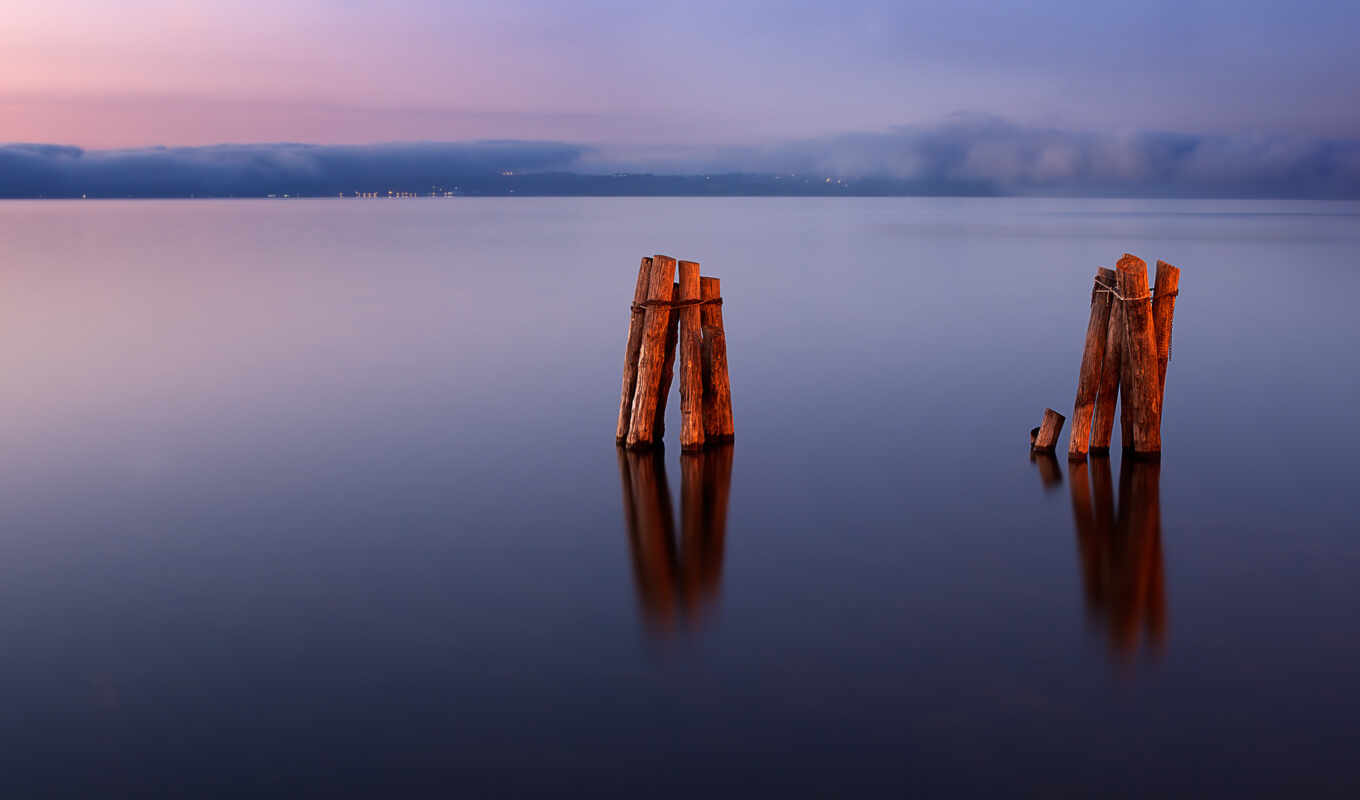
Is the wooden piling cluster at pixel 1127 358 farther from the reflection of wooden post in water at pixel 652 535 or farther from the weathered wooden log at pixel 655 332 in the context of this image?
the reflection of wooden post in water at pixel 652 535

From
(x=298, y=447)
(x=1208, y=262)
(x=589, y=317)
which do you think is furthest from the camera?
(x=1208, y=262)

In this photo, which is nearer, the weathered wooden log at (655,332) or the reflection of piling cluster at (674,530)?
the reflection of piling cluster at (674,530)

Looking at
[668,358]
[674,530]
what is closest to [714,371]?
[668,358]

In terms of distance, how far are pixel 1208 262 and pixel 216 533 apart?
41063 mm

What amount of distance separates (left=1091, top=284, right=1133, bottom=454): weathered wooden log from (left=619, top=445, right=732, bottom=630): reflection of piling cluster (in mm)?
3439

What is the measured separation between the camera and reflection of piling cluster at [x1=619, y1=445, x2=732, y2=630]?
24.3ft

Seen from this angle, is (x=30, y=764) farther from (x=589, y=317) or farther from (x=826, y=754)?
(x=589, y=317)

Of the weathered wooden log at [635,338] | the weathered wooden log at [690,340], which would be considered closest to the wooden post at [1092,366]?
the weathered wooden log at [690,340]

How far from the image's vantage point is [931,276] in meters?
35.4

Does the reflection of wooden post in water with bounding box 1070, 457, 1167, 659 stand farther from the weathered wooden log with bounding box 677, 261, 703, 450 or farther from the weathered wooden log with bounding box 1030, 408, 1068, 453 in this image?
the weathered wooden log with bounding box 677, 261, 703, 450

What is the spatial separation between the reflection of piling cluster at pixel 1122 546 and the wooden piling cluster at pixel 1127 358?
0.25m

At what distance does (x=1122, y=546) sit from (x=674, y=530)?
10.9 ft

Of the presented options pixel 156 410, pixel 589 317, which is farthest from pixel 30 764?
pixel 589 317

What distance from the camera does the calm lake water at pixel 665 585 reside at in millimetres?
5301
